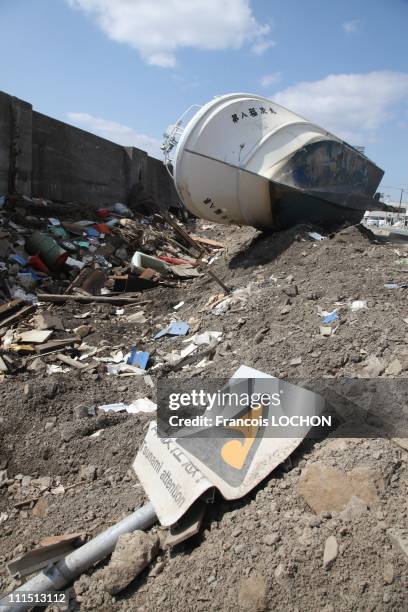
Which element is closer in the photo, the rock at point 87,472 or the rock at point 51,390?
the rock at point 87,472

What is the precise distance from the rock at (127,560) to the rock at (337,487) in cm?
85

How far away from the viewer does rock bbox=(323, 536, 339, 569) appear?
6.68ft

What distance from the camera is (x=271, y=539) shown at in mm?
2219

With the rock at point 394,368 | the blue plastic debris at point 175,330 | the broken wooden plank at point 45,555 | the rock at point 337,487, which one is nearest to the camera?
the rock at point 337,487

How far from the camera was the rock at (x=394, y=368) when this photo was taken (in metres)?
3.27

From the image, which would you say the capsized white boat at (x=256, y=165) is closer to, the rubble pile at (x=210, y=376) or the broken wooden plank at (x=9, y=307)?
the rubble pile at (x=210, y=376)

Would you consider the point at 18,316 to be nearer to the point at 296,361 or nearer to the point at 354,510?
the point at 296,361

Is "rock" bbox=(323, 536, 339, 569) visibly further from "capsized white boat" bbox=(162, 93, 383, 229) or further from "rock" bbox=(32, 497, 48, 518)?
"capsized white boat" bbox=(162, 93, 383, 229)

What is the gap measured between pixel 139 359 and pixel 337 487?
320cm

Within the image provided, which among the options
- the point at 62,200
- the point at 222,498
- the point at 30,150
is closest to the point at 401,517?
the point at 222,498

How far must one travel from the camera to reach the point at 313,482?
244 cm

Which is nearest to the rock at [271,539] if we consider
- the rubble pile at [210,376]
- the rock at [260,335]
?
the rubble pile at [210,376]

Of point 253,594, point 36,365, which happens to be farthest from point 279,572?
point 36,365

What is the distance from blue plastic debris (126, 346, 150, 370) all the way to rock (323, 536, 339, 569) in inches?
129
